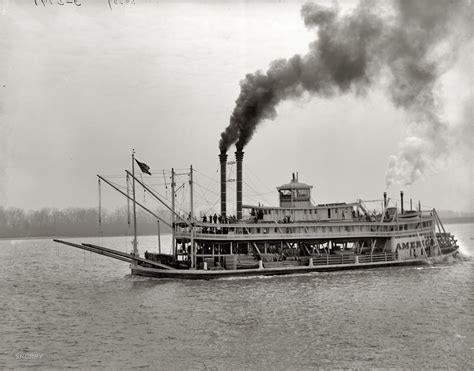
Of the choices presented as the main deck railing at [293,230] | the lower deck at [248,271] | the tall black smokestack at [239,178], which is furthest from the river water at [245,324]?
the tall black smokestack at [239,178]

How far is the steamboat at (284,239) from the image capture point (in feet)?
161

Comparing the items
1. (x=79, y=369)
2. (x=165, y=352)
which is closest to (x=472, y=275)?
(x=165, y=352)

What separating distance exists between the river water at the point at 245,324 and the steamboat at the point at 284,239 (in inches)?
89.1

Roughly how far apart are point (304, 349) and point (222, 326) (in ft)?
19.9

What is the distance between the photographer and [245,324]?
30.6 meters

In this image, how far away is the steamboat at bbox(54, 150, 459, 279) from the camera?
49.2 m

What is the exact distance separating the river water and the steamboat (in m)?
2.26

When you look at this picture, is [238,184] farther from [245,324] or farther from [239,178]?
[245,324]

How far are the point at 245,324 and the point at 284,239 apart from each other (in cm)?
2331

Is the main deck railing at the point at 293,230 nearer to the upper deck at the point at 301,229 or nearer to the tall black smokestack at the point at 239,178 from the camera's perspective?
the upper deck at the point at 301,229

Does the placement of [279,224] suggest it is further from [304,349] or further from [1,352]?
[1,352]

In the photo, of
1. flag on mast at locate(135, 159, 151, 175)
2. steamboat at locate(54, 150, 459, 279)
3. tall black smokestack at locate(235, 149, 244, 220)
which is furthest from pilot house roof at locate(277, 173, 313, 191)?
flag on mast at locate(135, 159, 151, 175)

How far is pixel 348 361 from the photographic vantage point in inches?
944

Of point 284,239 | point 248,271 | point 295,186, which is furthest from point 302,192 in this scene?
point 248,271
